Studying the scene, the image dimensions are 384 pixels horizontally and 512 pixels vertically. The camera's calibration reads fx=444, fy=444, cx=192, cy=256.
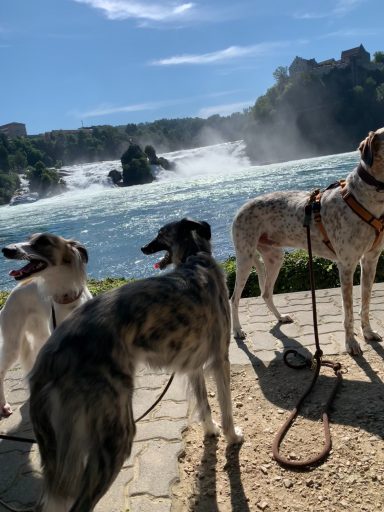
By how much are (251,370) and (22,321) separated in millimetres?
2454

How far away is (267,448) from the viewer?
3.51 m

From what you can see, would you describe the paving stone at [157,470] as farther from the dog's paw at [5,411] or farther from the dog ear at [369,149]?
the dog ear at [369,149]

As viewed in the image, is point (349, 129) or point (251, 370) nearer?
point (251, 370)

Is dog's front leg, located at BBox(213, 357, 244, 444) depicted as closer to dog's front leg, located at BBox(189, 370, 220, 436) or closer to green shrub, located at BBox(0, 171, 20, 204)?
dog's front leg, located at BBox(189, 370, 220, 436)

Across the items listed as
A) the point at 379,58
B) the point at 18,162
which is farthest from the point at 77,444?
the point at 379,58

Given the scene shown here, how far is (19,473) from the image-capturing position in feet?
11.4

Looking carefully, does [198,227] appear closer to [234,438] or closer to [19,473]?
[234,438]

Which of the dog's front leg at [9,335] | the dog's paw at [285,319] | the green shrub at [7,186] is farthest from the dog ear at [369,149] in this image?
the green shrub at [7,186]

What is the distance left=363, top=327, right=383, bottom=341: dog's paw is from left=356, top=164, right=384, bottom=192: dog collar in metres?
1.69

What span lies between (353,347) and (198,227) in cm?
230

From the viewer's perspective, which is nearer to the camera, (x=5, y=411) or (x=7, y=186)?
(x=5, y=411)

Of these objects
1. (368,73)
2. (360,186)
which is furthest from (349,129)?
(360,186)

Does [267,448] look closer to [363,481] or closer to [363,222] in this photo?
[363,481]

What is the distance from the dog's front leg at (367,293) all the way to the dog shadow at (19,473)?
12.2ft
